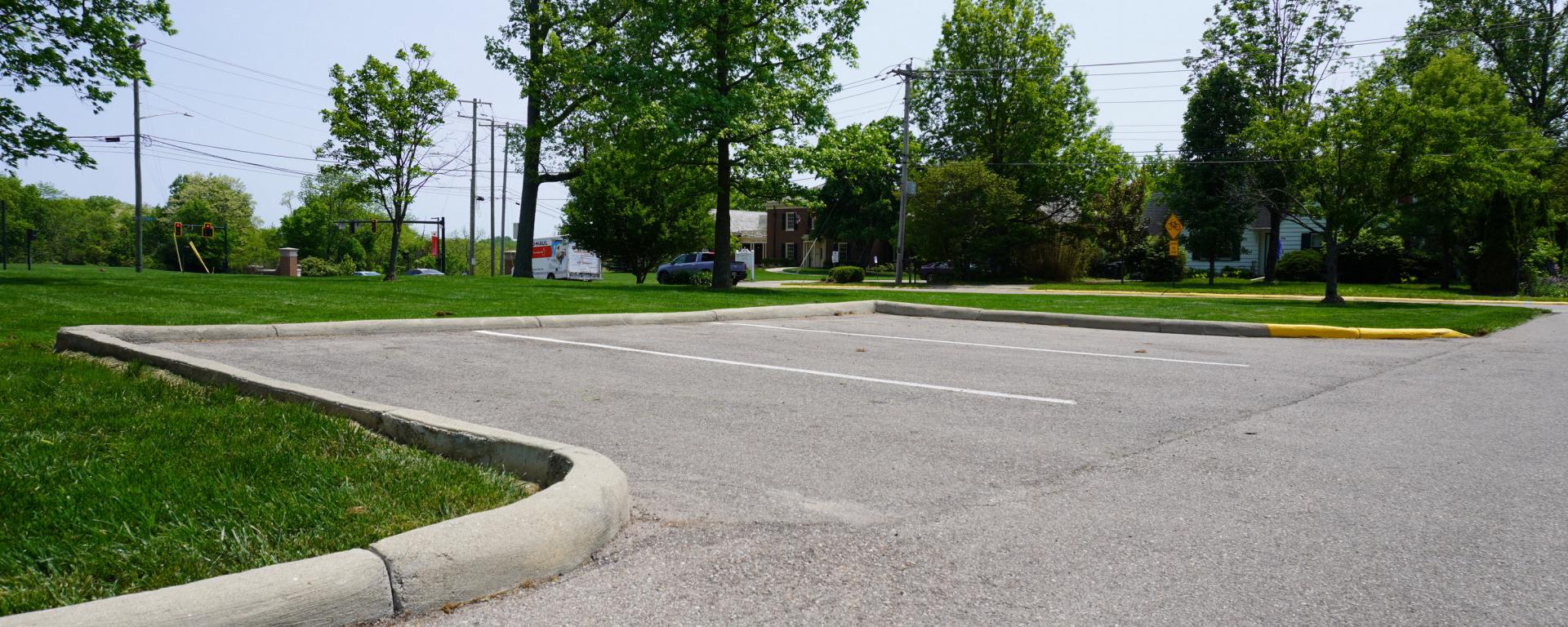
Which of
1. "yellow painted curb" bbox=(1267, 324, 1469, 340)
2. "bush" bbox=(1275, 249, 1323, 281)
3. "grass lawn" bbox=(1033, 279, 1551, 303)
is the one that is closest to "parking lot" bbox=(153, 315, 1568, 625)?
"yellow painted curb" bbox=(1267, 324, 1469, 340)

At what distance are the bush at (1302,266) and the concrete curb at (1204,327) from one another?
2919cm

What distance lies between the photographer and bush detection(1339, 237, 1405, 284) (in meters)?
37.5

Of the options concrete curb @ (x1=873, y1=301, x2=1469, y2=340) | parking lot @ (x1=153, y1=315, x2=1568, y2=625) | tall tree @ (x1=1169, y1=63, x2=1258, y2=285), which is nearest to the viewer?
parking lot @ (x1=153, y1=315, x2=1568, y2=625)

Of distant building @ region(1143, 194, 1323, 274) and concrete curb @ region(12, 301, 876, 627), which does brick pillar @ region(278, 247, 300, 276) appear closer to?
concrete curb @ region(12, 301, 876, 627)

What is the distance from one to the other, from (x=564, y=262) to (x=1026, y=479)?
2113 inches

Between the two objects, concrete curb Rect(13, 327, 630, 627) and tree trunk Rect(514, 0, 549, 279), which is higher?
tree trunk Rect(514, 0, 549, 279)

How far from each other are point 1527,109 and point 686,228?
132 feet

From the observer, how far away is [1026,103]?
46.1 metres

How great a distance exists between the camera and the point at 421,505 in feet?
11.4

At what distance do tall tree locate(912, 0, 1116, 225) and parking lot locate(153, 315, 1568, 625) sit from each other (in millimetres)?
37227

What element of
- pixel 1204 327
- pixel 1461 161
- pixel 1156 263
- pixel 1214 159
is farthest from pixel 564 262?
pixel 1204 327

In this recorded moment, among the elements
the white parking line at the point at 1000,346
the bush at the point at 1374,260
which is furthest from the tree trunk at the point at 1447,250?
the white parking line at the point at 1000,346

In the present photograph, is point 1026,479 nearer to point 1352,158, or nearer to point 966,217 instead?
point 1352,158

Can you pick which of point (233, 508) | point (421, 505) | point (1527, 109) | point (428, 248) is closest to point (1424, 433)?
point (421, 505)
